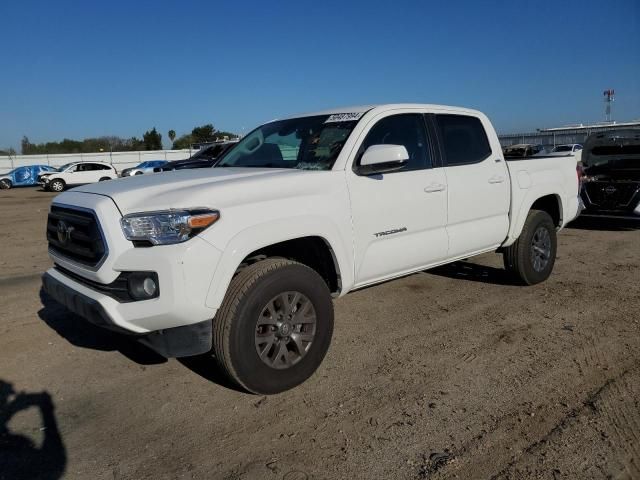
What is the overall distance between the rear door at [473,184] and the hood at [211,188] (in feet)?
4.82

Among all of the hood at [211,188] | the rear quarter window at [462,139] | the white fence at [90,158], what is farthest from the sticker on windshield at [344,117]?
the white fence at [90,158]

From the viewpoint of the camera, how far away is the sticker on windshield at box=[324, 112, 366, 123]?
418 cm

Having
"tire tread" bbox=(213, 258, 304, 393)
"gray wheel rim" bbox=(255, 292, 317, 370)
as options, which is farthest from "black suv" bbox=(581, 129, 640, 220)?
"tire tread" bbox=(213, 258, 304, 393)

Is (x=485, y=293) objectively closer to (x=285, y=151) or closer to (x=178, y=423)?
(x=285, y=151)

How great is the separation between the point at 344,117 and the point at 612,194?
291 inches

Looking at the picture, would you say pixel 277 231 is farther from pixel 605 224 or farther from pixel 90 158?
pixel 90 158

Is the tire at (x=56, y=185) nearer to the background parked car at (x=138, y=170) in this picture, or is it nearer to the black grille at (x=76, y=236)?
the background parked car at (x=138, y=170)

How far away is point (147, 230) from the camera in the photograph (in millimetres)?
2957

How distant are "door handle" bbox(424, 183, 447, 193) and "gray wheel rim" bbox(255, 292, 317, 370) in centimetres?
153

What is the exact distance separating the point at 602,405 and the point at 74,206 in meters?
3.57

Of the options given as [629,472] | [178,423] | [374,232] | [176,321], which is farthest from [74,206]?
[629,472]

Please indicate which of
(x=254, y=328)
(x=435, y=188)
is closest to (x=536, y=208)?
(x=435, y=188)

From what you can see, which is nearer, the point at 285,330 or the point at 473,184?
the point at 285,330

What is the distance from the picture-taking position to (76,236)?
3307mm
